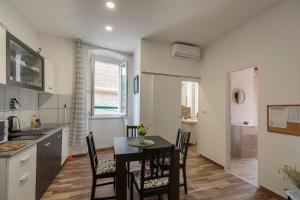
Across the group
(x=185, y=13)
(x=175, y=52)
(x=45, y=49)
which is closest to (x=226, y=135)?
(x=175, y=52)

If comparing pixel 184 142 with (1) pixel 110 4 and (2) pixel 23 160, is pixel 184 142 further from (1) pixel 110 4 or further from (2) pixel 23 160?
(1) pixel 110 4

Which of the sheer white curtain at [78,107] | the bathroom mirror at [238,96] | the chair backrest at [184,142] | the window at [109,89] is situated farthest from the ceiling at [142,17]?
the chair backrest at [184,142]

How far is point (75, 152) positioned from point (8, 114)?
189 cm

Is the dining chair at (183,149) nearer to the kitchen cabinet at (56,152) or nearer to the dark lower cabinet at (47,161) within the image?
the dark lower cabinet at (47,161)

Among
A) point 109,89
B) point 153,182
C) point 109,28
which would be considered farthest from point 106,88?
point 153,182

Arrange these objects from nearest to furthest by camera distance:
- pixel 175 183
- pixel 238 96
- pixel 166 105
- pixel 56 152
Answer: pixel 175 183 < pixel 56 152 < pixel 166 105 < pixel 238 96

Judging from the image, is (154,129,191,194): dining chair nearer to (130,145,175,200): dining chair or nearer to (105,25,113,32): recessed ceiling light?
(130,145,175,200): dining chair

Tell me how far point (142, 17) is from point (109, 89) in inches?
99.0

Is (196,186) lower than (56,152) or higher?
lower

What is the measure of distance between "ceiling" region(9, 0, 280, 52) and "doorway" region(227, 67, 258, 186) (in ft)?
3.48

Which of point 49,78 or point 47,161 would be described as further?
point 49,78

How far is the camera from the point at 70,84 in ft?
12.7

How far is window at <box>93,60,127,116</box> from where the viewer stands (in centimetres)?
458

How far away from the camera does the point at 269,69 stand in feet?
8.33
